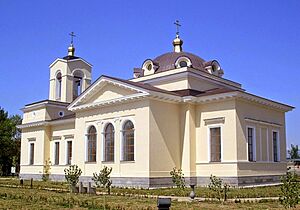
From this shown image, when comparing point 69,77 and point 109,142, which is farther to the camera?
point 69,77

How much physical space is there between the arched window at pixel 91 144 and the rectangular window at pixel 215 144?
862 centimetres

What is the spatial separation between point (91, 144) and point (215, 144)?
365 inches

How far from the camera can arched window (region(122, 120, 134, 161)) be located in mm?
26453

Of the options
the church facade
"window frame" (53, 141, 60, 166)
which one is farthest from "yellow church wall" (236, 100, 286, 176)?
"window frame" (53, 141, 60, 166)

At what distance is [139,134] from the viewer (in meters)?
25.6

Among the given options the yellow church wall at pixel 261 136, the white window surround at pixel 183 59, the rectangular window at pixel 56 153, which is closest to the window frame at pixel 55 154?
the rectangular window at pixel 56 153

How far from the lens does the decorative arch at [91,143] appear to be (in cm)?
2927

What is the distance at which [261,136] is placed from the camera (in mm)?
27422

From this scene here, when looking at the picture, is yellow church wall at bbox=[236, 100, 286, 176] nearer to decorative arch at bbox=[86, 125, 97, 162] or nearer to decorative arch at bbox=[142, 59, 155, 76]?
decorative arch at bbox=[142, 59, 155, 76]

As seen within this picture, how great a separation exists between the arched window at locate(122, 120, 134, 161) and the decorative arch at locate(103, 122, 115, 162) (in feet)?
3.78

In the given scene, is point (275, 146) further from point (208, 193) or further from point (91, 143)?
point (91, 143)

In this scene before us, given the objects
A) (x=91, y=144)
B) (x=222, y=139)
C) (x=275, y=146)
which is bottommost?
(x=275, y=146)

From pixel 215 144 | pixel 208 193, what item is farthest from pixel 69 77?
pixel 208 193

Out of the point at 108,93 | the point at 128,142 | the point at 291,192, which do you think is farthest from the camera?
the point at 108,93
